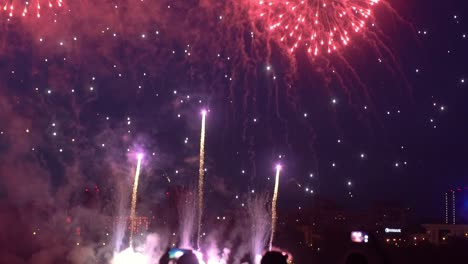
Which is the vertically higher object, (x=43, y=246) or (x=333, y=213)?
(x=333, y=213)

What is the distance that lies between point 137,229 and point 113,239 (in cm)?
737

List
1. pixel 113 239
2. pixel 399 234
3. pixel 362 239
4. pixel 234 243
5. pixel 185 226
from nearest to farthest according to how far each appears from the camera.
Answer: pixel 362 239 → pixel 113 239 → pixel 185 226 → pixel 234 243 → pixel 399 234

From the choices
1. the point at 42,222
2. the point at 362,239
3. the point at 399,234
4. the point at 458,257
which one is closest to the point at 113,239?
the point at 42,222

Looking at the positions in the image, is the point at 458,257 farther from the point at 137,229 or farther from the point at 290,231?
the point at 290,231

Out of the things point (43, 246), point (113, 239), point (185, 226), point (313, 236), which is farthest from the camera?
point (313, 236)

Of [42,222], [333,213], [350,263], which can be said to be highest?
[333,213]

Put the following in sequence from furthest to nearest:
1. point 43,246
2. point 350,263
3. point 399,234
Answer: point 399,234, point 43,246, point 350,263

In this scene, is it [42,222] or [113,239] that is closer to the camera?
[42,222]

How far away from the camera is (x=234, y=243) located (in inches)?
1126

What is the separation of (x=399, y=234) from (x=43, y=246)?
30.4m

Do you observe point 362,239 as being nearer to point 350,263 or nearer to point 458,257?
point 350,263

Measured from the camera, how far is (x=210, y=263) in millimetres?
22656

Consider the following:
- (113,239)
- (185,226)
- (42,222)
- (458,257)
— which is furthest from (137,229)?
(458,257)

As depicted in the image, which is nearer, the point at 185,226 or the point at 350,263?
the point at 350,263
